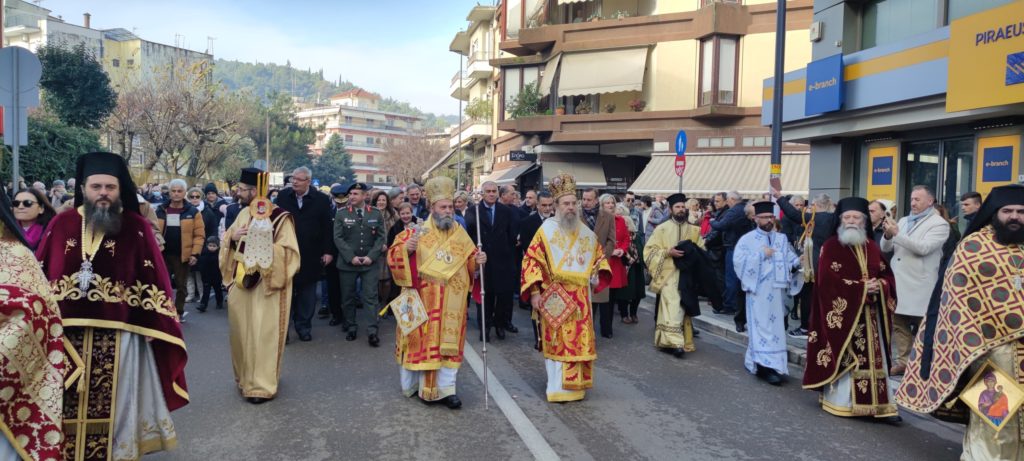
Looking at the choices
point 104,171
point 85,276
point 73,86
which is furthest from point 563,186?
point 73,86

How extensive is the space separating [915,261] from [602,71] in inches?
805

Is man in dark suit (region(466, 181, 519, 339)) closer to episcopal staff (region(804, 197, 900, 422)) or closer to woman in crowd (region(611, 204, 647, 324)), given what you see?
woman in crowd (region(611, 204, 647, 324))

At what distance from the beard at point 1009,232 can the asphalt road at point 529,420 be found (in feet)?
5.42

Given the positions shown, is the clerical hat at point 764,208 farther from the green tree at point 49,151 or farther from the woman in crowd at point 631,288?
the green tree at point 49,151

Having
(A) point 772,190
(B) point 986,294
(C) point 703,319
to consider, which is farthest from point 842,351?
(A) point 772,190

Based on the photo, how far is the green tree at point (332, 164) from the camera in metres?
96.9

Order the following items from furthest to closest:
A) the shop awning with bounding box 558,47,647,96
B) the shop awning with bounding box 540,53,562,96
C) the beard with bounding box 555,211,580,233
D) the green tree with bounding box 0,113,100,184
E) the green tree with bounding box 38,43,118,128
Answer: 1. the green tree with bounding box 38,43,118,128
2. the shop awning with bounding box 540,53,562,96
3. the shop awning with bounding box 558,47,647,96
4. the green tree with bounding box 0,113,100,184
5. the beard with bounding box 555,211,580,233

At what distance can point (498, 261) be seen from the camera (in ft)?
34.1

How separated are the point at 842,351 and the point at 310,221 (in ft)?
20.6

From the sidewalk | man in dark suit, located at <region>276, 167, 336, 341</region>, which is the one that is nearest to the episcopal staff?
the sidewalk

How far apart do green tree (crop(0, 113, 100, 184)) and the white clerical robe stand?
22660 millimetres

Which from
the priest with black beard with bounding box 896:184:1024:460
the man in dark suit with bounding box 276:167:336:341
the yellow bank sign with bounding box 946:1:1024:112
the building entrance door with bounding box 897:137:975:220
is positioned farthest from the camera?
the building entrance door with bounding box 897:137:975:220

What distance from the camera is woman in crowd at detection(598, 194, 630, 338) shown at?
33.0 ft

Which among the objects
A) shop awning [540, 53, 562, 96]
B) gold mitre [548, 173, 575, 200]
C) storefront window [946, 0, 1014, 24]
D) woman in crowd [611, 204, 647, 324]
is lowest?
woman in crowd [611, 204, 647, 324]
